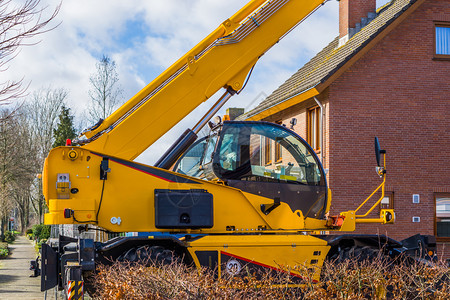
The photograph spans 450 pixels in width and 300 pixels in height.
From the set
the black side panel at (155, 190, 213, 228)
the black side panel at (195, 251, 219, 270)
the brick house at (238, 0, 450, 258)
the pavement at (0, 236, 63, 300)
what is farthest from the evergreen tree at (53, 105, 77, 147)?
the black side panel at (195, 251, 219, 270)

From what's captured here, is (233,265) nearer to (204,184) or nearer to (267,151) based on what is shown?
(204,184)

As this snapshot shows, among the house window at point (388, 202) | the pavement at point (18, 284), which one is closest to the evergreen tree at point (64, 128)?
the pavement at point (18, 284)

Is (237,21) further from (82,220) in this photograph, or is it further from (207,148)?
(82,220)

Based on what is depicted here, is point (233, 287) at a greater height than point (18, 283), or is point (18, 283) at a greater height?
point (233, 287)

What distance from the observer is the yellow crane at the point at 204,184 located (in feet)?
31.9

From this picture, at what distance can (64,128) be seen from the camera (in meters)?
46.4

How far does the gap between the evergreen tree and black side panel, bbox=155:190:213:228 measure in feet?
117

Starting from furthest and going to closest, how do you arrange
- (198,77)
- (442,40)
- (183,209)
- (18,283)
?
(442,40)
(18,283)
(198,77)
(183,209)

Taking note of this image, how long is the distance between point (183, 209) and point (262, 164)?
5.00ft

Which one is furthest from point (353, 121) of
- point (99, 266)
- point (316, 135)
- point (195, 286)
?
point (195, 286)

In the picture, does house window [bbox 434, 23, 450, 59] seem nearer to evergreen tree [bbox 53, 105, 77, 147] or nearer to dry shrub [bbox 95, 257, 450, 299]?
dry shrub [bbox 95, 257, 450, 299]

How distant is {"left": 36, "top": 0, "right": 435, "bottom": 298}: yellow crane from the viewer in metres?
9.72

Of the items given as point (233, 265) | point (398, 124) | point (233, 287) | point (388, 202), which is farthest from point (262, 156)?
point (398, 124)

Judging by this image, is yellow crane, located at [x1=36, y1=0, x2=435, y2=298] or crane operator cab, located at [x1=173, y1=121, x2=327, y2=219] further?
crane operator cab, located at [x1=173, y1=121, x2=327, y2=219]
